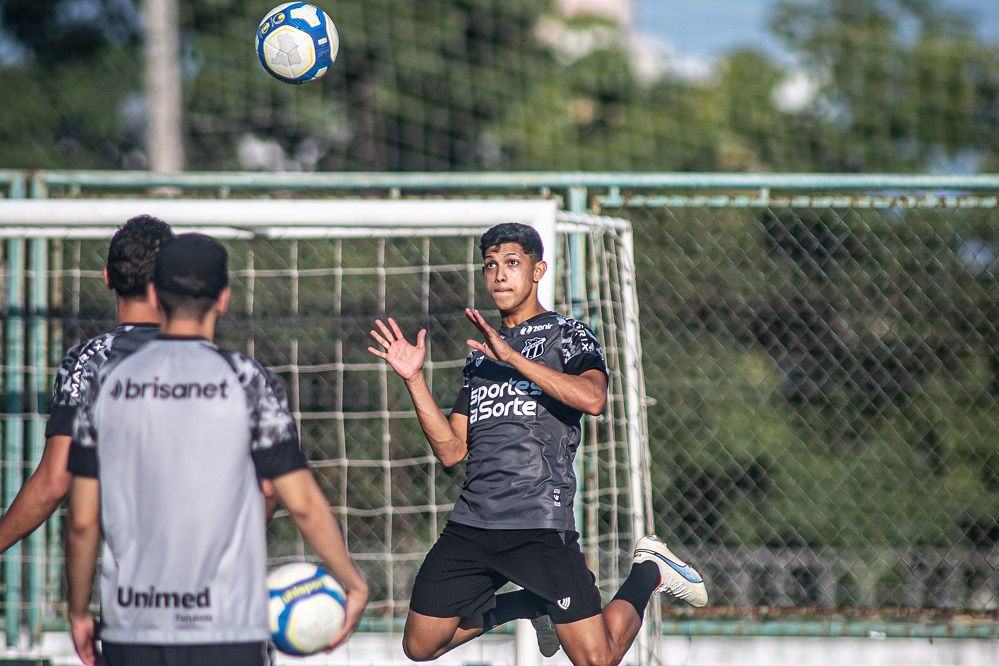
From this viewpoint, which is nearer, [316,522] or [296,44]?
[316,522]

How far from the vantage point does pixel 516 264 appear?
4.14m

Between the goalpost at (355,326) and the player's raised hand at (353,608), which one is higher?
the goalpost at (355,326)

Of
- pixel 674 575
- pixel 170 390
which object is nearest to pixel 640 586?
pixel 674 575

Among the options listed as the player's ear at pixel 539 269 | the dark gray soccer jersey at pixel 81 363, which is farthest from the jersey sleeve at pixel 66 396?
the player's ear at pixel 539 269

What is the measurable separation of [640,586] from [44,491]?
2564 mm

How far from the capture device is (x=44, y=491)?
10.5ft

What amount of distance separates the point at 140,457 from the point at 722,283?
4.88m

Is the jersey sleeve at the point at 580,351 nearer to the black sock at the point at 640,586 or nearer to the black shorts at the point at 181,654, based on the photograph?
the black sock at the point at 640,586

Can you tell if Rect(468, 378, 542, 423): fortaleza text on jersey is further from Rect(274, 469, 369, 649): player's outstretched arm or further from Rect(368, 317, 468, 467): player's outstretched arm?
Result: Rect(274, 469, 369, 649): player's outstretched arm

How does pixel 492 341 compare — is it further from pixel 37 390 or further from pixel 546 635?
pixel 37 390

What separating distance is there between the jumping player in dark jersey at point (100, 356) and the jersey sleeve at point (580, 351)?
1674 mm

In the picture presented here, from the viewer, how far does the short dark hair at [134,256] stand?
320 cm

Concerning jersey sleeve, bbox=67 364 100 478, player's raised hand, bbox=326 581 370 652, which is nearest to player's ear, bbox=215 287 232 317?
jersey sleeve, bbox=67 364 100 478

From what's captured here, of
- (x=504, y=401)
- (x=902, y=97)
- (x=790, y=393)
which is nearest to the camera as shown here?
(x=504, y=401)
